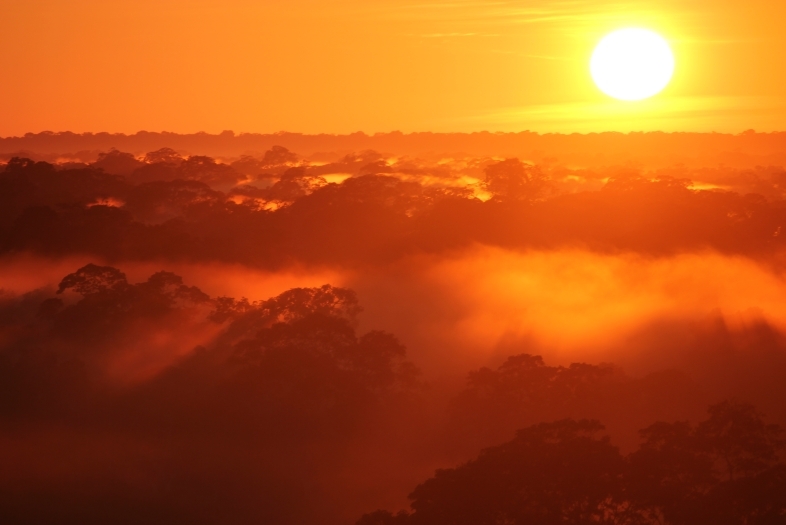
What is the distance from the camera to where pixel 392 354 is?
145ft

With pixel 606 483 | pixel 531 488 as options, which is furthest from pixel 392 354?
pixel 606 483

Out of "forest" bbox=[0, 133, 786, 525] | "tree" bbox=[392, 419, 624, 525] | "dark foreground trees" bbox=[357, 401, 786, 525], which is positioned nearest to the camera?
"dark foreground trees" bbox=[357, 401, 786, 525]

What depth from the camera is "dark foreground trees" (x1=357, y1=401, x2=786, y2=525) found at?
25.5 meters

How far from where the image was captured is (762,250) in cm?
6769

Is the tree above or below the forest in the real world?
below

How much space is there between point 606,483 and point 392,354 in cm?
1892

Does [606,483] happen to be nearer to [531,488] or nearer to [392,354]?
[531,488]

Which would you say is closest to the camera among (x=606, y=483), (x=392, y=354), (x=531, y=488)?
(x=531, y=488)

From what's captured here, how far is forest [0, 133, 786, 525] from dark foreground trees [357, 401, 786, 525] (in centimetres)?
6

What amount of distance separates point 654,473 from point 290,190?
6297 centimetres

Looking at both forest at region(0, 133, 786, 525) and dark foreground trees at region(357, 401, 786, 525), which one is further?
forest at region(0, 133, 786, 525)

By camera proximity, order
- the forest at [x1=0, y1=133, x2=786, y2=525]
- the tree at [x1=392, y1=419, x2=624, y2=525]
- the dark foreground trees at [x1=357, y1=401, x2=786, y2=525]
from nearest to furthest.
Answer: the dark foreground trees at [x1=357, y1=401, x2=786, y2=525] → the tree at [x1=392, y1=419, x2=624, y2=525] → the forest at [x1=0, y1=133, x2=786, y2=525]

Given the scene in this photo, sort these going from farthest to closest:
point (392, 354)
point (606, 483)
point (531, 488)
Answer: point (392, 354), point (606, 483), point (531, 488)

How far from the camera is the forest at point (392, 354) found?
2753 cm
